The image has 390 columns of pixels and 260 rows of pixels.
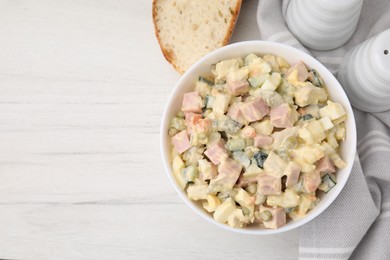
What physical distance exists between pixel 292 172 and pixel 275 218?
122 millimetres

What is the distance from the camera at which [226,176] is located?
120 centimetres

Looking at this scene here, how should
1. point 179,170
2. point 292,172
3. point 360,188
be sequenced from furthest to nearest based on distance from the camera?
point 360,188, point 179,170, point 292,172

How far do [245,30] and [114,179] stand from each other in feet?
1.96

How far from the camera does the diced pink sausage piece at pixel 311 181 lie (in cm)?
121

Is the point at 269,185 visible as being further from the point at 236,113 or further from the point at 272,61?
the point at 272,61

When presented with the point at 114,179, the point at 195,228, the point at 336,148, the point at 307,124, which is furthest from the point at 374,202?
the point at 114,179

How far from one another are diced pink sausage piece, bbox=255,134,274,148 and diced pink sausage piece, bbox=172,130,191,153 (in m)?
0.17

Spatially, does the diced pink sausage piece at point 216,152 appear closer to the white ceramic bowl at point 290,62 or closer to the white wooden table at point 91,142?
the white ceramic bowl at point 290,62

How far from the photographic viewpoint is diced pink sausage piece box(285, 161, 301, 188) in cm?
119

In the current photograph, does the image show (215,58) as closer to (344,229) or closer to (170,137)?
(170,137)

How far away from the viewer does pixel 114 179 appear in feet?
5.09

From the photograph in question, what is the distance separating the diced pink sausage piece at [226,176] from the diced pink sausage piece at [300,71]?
27 centimetres

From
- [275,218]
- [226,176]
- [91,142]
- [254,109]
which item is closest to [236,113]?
[254,109]

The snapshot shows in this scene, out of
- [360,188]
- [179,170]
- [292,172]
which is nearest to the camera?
[292,172]
